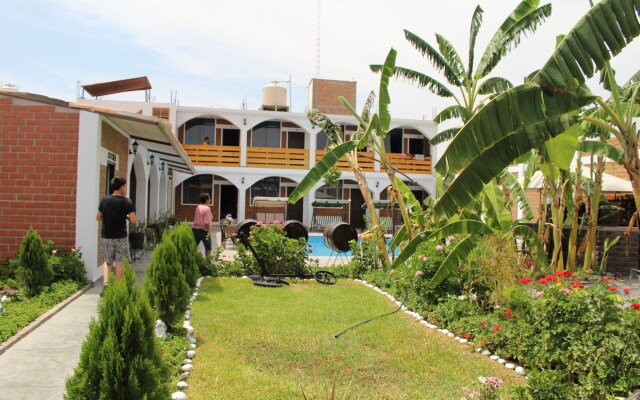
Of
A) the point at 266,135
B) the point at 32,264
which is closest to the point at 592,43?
the point at 32,264

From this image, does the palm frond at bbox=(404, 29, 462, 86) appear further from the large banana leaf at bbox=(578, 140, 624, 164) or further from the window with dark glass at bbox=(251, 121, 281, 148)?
the window with dark glass at bbox=(251, 121, 281, 148)

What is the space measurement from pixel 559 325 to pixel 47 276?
6.47 meters

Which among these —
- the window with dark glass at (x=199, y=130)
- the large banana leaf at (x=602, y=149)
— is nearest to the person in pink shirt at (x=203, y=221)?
the large banana leaf at (x=602, y=149)

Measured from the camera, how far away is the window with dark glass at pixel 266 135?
2983 cm

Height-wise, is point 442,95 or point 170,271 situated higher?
point 442,95

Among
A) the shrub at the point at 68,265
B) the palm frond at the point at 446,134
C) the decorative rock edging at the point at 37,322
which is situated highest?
the palm frond at the point at 446,134

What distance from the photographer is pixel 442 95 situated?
11.1 meters

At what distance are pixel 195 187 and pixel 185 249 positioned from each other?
71.5 ft

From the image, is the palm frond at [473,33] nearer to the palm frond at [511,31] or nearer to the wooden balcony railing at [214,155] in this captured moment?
the palm frond at [511,31]

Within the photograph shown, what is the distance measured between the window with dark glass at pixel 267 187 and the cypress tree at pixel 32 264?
73.9 feet

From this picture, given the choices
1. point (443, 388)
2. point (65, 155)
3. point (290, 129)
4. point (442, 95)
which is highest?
point (290, 129)

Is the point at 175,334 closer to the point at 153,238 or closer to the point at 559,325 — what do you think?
the point at 559,325

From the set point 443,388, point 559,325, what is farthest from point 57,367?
point 559,325

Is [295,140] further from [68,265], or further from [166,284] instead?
[166,284]
